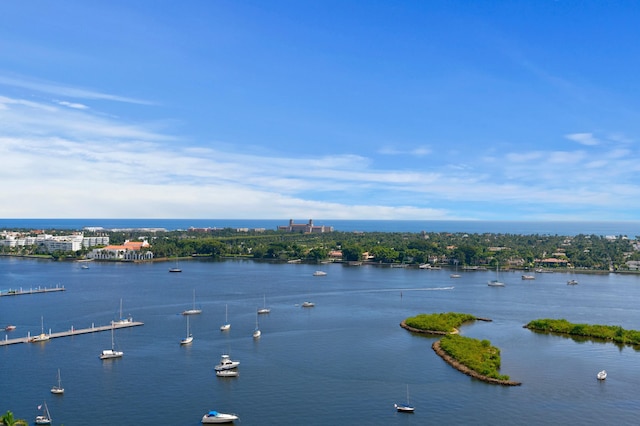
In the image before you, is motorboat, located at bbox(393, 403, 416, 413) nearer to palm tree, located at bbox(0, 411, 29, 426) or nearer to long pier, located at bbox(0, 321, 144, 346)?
palm tree, located at bbox(0, 411, 29, 426)

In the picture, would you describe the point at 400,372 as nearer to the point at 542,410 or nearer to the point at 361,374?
the point at 361,374

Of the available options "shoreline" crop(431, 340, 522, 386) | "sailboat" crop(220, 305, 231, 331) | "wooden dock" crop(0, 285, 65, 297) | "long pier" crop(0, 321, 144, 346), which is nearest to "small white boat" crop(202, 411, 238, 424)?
"shoreline" crop(431, 340, 522, 386)

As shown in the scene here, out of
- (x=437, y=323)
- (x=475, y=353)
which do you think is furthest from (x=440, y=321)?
(x=475, y=353)

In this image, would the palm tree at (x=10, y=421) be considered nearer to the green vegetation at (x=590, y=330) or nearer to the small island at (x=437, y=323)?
the small island at (x=437, y=323)

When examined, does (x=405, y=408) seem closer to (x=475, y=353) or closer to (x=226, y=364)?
(x=475, y=353)

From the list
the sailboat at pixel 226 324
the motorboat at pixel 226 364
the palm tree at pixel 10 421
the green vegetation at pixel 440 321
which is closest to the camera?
the palm tree at pixel 10 421

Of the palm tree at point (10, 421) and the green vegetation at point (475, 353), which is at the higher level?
the green vegetation at point (475, 353)

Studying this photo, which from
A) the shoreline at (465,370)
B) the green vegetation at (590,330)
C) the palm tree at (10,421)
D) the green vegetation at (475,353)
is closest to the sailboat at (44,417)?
the palm tree at (10,421)
